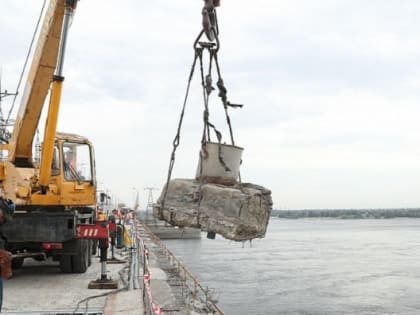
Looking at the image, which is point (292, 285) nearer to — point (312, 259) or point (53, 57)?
point (312, 259)

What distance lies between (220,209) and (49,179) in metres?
5.78

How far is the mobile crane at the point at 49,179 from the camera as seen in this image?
30.4 ft

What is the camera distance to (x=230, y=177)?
211 inches

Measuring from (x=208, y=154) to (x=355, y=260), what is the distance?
127 ft

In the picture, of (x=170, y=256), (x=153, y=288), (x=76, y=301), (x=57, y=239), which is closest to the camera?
(x=76, y=301)

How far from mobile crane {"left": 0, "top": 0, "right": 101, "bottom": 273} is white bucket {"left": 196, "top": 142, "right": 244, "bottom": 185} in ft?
15.9

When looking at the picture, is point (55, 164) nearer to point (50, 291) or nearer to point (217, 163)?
point (50, 291)

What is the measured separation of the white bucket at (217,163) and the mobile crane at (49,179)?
4834mm

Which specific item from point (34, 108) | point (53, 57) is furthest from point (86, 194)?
point (53, 57)

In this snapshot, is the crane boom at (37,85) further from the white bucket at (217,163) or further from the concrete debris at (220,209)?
the concrete debris at (220,209)

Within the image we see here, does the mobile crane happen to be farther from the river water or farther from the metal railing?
the river water

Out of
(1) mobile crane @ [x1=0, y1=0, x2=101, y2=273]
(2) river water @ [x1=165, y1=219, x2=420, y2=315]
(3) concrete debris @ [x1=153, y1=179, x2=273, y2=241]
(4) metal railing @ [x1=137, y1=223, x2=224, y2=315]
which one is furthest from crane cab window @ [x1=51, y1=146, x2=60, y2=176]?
(2) river water @ [x1=165, y1=219, x2=420, y2=315]

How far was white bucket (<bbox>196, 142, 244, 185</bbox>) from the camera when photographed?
525cm

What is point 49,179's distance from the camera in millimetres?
9867
